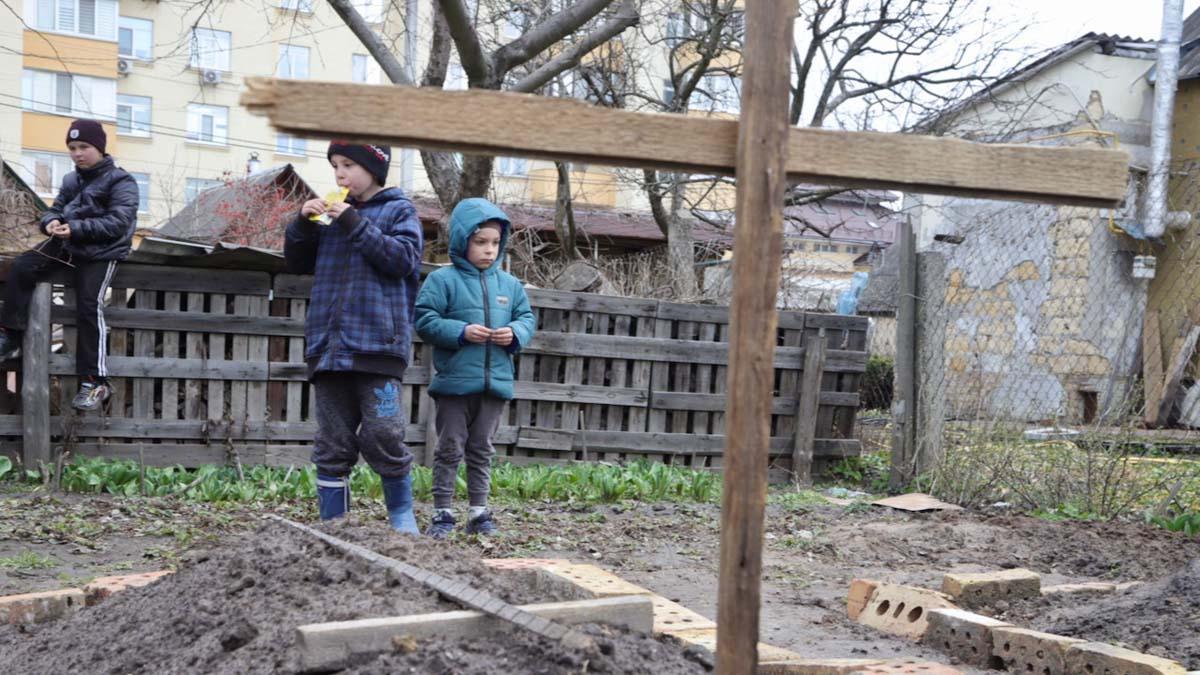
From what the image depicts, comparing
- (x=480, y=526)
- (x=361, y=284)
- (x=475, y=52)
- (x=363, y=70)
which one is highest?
(x=363, y=70)

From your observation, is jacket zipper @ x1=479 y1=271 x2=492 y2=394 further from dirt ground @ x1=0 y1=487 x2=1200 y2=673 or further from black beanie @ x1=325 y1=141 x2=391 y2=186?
black beanie @ x1=325 y1=141 x2=391 y2=186

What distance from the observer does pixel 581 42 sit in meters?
10.9

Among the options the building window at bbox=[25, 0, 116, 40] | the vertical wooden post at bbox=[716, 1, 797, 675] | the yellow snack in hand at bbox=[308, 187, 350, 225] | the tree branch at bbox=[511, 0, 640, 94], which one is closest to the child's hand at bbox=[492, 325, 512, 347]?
the yellow snack in hand at bbox=[308, 187, 350, 225]

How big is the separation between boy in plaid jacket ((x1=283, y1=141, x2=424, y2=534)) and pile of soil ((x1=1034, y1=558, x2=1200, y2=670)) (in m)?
2.73

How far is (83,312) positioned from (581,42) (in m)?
5.69

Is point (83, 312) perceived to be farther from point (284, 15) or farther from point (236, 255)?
point (284, 15)

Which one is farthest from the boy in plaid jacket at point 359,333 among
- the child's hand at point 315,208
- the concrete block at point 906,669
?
the concrete block at point 906,669

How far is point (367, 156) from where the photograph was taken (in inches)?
193

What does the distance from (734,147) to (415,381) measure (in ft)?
20.9

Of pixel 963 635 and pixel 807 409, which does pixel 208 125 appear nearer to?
pixel 807 409

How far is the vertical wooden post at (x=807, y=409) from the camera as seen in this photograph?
927cm

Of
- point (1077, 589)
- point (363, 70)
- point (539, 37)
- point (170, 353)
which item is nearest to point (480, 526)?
point (1077, 589)

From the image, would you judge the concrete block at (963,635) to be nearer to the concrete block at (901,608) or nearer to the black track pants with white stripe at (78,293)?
the concrete block at (901,608)

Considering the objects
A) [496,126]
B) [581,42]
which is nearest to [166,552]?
[496,126]
